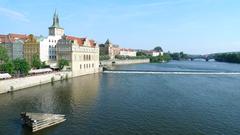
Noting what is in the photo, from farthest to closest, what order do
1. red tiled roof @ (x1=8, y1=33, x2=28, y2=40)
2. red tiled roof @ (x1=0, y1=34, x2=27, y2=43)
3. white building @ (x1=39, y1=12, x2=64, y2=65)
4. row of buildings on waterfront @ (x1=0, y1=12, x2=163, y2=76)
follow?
red tiled roof @ (x1=8, y1=33, x2=28, y2=40)
red tiled roof @ (x1=0, y1=34, x2=27, y2=43)
white building @ (x1=39, y1=12, x2=64, y2=65)
row of buildings on waterfront @ (x1=0, y1=12, x2=163, y2=76)

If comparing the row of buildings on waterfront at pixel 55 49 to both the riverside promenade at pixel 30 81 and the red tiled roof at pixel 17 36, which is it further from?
the riverside promenade at pixel 30 81

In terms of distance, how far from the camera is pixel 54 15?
87.8 meters

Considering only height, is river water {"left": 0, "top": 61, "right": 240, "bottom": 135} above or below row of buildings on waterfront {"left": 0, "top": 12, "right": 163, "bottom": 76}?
below

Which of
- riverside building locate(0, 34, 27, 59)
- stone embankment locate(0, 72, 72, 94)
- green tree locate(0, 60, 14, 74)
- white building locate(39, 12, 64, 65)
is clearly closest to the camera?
stone embankment locate(0, 72, 72, 94)

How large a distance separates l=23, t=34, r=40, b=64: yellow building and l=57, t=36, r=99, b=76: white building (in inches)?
260

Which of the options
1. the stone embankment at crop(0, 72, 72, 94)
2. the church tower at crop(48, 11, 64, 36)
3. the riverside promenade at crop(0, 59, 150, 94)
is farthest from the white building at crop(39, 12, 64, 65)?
the stone embankment at crop(0, 72, 72, 94)

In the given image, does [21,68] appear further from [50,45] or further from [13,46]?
[13,46]

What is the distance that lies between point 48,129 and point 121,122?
707 cm

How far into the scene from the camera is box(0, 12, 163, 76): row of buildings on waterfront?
76938 mm

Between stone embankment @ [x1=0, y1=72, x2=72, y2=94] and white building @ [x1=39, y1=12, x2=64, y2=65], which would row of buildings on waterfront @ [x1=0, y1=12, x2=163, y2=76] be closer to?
white building @ [x1=39, y1=12, x2=64, y2=65]

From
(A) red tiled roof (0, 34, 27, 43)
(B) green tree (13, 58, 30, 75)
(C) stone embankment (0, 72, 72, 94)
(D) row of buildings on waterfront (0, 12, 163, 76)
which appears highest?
(A) red tiled roof (0, 34, 27, 43)

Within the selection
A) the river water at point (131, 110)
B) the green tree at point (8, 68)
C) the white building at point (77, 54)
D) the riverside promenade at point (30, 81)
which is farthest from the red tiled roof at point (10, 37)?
the river water at point (131, 110)

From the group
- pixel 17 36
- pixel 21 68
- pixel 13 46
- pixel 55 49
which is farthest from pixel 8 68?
pixel 17 36

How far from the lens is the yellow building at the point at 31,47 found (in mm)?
80688
